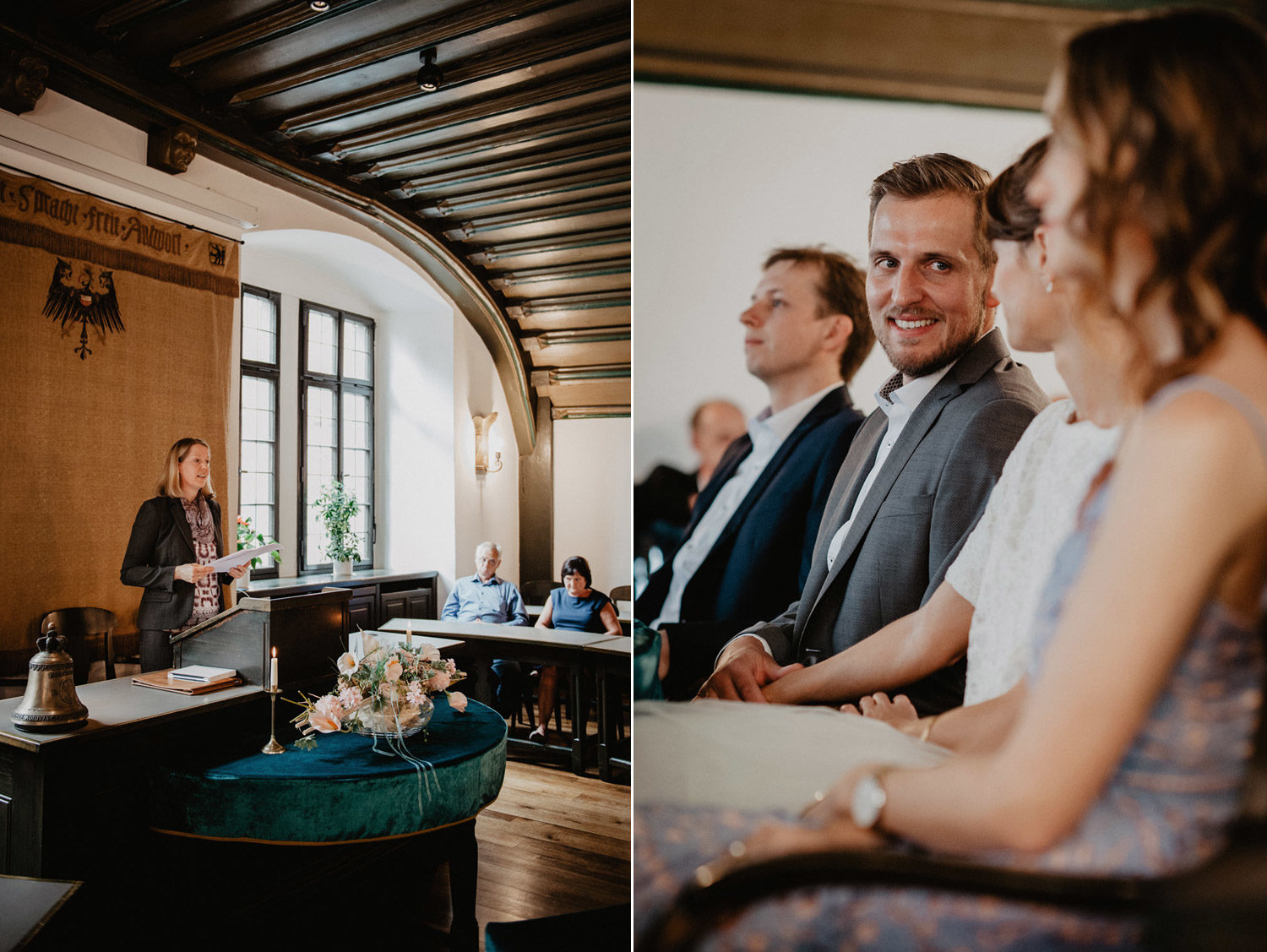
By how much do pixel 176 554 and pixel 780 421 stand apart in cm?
365

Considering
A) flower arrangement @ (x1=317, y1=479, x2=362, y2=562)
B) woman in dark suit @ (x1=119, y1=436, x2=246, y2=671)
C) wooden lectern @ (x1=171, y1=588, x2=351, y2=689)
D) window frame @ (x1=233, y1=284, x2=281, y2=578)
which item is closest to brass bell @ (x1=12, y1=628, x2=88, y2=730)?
wooden lectern @ (x1=171, y1=588, x2=351, y2=689)

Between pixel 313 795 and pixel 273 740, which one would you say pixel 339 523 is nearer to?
pixel 273 740

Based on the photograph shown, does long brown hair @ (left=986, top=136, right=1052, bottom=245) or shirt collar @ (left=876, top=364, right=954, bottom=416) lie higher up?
long brown hair @ (left=986, top=136, right=1052, bottom=245)

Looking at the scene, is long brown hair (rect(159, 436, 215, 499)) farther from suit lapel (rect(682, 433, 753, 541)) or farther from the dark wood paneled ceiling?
suit lapel (rect(682, 433, 753, 541))

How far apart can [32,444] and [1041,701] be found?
4389 millimetres

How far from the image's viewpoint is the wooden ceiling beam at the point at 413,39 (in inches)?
136

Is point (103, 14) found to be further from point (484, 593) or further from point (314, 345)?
point (484, 593)

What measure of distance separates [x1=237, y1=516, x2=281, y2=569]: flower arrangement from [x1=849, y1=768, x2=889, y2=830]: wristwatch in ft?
16.5

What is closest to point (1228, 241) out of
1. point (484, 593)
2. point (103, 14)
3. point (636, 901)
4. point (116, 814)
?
point (636, 901)

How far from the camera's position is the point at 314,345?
22.0 ft

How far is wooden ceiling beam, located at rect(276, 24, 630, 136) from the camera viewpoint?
3688 mm

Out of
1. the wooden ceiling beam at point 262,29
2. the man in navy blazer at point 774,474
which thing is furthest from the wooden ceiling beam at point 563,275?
the man in navy blazer at point 774,474

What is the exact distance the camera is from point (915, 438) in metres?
1.46

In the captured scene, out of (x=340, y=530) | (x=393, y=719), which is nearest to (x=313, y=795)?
(x=393, y=719)
